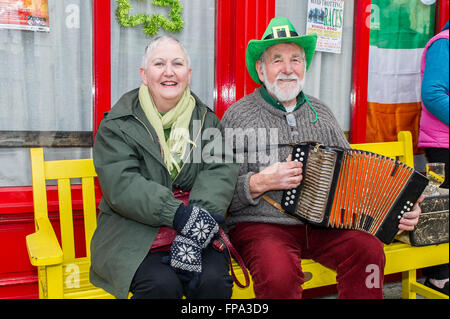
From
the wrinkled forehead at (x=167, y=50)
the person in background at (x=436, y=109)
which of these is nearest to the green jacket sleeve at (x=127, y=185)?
the wrinkled forehead at (x=167, y=50)

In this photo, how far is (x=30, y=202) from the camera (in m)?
2.59

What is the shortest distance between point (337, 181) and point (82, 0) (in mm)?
1863

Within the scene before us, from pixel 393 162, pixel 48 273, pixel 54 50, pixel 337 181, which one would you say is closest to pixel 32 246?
pixel 48 273

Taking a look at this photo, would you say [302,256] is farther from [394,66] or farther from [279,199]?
[394,66]

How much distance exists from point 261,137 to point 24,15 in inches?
60.9

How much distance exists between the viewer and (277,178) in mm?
2221

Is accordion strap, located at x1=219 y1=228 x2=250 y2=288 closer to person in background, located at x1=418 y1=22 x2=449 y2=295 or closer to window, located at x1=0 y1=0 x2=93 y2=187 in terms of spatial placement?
window, located at x1=0 y1=0 x2=93 y2=187

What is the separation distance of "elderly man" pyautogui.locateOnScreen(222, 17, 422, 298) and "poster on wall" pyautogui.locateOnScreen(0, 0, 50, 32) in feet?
4.05

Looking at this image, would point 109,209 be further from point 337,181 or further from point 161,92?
point 337,181

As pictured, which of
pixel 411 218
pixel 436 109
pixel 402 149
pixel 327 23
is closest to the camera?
pixel 411 218

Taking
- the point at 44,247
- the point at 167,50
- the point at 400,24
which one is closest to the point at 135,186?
the point at 44,247
